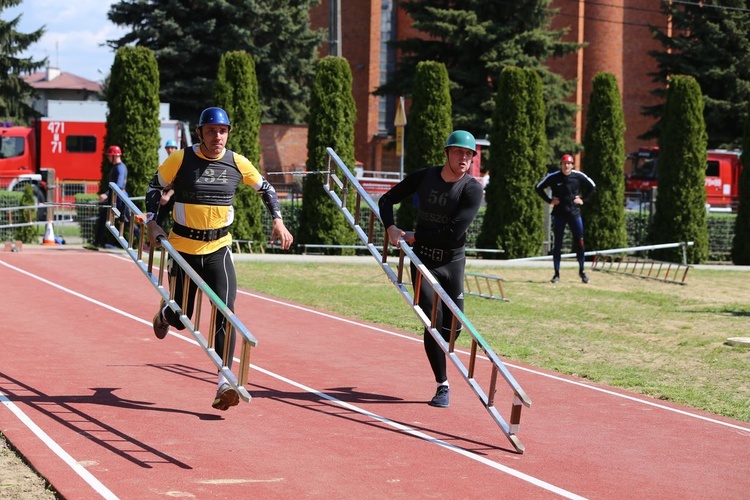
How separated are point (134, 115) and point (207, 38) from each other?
2423 centimetres

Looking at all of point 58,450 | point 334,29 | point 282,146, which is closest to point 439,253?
point 58,450

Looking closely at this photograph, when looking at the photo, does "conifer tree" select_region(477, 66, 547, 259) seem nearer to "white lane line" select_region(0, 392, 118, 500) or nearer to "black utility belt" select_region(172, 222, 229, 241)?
"black utility belt" select_region(172, 222, 229, 241)

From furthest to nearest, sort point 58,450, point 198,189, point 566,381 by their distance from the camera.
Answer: point 566,381 < point 198,189 < point 58,450

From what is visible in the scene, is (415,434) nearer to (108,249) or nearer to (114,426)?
(114,426)

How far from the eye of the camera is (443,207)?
28.9 feet

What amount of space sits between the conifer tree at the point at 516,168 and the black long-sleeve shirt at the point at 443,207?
18.0 m

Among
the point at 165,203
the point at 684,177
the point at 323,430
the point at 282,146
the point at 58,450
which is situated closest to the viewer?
the point at 58,450

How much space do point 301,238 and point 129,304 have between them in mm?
11784

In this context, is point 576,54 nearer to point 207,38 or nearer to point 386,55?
point 386,55

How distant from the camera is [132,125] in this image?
25.2 metres

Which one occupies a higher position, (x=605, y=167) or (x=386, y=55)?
(x=386, y=55)

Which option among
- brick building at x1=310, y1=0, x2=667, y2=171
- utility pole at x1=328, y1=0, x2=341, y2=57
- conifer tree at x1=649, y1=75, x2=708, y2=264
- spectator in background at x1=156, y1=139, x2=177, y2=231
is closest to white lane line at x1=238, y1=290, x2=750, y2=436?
spectator in background at x1=156, y1=139, x2=177, y2=231

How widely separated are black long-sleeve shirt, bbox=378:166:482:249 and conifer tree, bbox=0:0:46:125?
46798 mm

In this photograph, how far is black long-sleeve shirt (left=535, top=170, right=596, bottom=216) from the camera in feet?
62.5
